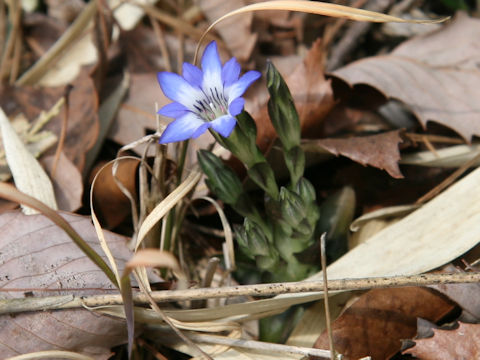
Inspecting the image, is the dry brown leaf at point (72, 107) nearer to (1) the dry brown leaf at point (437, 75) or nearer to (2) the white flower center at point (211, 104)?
(2) the white flower center at point (211, 104)


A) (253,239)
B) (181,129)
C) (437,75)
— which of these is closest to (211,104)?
(181,129)

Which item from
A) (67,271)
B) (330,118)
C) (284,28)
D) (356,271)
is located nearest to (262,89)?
(330,118)

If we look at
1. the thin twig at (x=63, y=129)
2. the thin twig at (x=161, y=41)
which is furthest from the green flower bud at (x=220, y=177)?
the thin twig at (x=161, y=41)

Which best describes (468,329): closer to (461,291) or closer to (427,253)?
(461,291)

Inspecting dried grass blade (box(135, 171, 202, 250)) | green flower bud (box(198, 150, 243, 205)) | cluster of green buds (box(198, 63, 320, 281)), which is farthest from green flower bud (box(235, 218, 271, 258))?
dried grass blade (box(135, 171, 202, 250))

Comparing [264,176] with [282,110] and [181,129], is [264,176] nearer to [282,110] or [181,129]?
[282,110]

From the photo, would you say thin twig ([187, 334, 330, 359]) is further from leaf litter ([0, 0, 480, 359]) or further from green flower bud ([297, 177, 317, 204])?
green flower bud ([297, 177, 317, 204])

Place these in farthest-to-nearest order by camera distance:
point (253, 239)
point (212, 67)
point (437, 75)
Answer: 1. point (437, 75)
2. point (253, 239)
3. point (212, 67)
